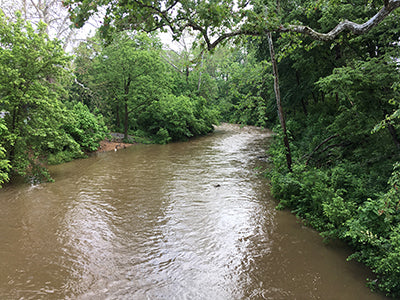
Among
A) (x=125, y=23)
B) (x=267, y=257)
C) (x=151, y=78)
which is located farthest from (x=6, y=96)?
(x=151, y=78)

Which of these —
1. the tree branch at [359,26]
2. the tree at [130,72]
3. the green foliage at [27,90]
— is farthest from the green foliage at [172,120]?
the tree branch at [359,26]

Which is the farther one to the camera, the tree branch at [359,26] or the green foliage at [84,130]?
the green foliage at [84,130]

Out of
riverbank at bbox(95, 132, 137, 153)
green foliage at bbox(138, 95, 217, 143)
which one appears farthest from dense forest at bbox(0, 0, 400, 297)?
green foliage at bbox(138, 95, 217, 143)

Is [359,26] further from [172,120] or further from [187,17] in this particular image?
[172,120]

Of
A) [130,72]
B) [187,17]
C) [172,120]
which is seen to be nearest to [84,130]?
[130,72]

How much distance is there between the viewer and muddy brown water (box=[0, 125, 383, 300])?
4.34m

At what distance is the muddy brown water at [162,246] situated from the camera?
4340mm

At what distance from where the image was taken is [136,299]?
409 cm

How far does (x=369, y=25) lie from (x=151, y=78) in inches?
779

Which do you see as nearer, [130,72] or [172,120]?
[130,72]

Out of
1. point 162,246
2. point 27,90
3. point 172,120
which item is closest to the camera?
point 162,246

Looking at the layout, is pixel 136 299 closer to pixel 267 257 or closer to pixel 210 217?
pixel 267 257

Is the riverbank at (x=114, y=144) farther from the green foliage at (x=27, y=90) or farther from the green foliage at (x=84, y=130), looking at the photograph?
the green foliage at (x=27, y=90)

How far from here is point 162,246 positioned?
225 inches
